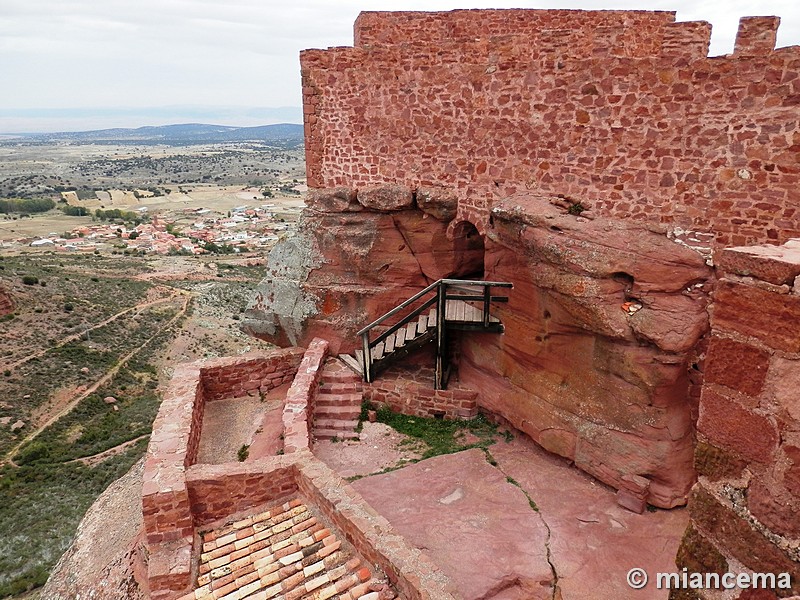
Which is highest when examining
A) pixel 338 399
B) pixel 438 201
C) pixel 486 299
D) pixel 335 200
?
pixel 438 201

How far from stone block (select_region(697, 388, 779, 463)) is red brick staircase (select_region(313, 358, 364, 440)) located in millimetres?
7714

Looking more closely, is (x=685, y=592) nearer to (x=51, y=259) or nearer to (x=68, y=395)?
(x=68, y=395)

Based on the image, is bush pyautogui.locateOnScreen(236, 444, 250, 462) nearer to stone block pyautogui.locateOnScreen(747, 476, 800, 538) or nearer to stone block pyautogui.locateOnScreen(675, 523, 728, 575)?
stone block pyautogui.locateOnScreen(675, 523, 728, 575)

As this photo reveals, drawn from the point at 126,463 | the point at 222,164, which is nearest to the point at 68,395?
the point at 126,463

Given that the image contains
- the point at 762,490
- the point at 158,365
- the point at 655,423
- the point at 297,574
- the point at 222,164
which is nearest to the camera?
the point at 762,490

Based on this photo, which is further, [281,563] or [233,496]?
[233,496]

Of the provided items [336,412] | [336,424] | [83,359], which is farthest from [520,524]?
[83,359]

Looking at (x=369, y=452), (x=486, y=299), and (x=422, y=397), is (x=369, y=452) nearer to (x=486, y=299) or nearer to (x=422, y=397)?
(x=422, y=397)

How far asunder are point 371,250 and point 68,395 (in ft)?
57.7

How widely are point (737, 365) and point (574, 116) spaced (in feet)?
20.7

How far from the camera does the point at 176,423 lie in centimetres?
889

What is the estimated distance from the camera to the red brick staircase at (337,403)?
9.89 meters

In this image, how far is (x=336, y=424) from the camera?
32.8ft

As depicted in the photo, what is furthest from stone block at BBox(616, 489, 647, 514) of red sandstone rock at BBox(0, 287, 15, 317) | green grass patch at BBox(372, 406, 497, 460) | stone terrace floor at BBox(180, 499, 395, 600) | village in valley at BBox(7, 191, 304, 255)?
village in valley at BBox(7, 191, 304, 255)
